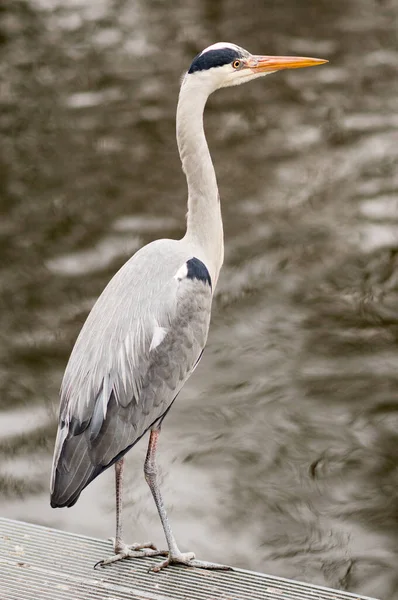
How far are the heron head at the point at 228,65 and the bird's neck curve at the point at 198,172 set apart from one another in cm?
3

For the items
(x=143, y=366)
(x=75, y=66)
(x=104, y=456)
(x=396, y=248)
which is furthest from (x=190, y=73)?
(x=75, y=66)

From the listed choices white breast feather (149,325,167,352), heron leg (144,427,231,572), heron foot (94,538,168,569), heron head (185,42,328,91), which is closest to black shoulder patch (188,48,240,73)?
heron head (185,42,328,91)

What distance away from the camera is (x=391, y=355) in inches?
230

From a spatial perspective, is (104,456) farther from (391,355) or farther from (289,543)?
(391,355)

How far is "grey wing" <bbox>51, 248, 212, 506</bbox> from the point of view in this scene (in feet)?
10.0

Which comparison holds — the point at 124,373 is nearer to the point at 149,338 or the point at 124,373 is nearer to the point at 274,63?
the point at 149,338

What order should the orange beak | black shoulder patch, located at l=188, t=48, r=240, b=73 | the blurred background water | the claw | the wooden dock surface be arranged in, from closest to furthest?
the wooden dock surface
the claw
black shoulder patch, located at l=188, t=48, r=240, b=73
the orange beak
the blurred background water

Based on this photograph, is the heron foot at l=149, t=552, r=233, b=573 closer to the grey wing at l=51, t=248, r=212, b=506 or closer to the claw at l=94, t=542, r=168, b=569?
the claw at l=94, t=542, r=168, b=569

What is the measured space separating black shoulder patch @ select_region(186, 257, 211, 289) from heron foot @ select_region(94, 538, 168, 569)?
32.5 inches

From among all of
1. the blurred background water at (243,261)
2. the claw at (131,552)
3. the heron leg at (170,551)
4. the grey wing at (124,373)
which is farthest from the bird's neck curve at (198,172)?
the blurred background water at (243,261)

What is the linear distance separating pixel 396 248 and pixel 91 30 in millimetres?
5164

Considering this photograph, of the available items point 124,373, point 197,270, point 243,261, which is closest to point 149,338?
point 124,373

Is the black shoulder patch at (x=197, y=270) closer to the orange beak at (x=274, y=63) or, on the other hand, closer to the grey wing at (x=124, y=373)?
the grey wing at (x=124, y=373)

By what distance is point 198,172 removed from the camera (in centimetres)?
339
